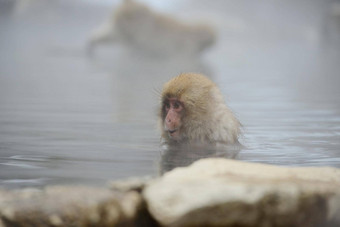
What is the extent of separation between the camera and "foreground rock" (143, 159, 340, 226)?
2.43 meters

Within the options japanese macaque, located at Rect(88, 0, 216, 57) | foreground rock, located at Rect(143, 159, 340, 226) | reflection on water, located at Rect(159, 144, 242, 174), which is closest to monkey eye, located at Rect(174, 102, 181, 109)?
reflection on water, located at Rect(159, 144, 242, 174)

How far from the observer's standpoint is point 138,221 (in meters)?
2.62

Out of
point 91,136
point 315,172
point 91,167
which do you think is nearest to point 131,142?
point 91,136

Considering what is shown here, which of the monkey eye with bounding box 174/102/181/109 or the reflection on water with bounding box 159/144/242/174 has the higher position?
the monkey eye with bounding box 174/102/181/109

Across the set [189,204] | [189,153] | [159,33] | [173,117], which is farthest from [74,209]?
[159,33]

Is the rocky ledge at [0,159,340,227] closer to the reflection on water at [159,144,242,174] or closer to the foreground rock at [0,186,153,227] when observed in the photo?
the foreground rock at [0,186,153,227]

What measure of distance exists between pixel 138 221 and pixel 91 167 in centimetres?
128

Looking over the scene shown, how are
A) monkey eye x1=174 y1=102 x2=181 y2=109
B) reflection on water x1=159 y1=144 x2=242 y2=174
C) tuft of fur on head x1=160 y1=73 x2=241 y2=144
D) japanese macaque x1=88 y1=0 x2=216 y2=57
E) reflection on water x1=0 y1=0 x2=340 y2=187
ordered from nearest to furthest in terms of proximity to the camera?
reflection on water x1=0 y1=0 x2=340 y2=187
reflection on water x1=159 y1=144 x2=242 y2=174
tuft of fur on head x1=160 y1=73 x2=241 y2=144
monkey eye x1=174 y1=102 x2=181 y2=109
japanese macaque x1=88 y1=0 x2=216 y2=57

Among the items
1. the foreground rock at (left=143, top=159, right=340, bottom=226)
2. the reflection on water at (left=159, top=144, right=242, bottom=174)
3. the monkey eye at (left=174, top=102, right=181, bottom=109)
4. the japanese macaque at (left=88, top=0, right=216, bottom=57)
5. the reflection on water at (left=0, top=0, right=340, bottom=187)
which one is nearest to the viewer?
the foreground rock at (left=143, top=159, right=340, bottom=226)

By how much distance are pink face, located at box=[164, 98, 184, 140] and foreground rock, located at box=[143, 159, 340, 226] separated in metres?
1.96

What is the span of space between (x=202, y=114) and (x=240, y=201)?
2306 mm

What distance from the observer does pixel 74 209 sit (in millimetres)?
2492

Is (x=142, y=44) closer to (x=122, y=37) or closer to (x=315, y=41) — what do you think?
(x=122, y=37)

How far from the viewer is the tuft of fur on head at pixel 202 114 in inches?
183
